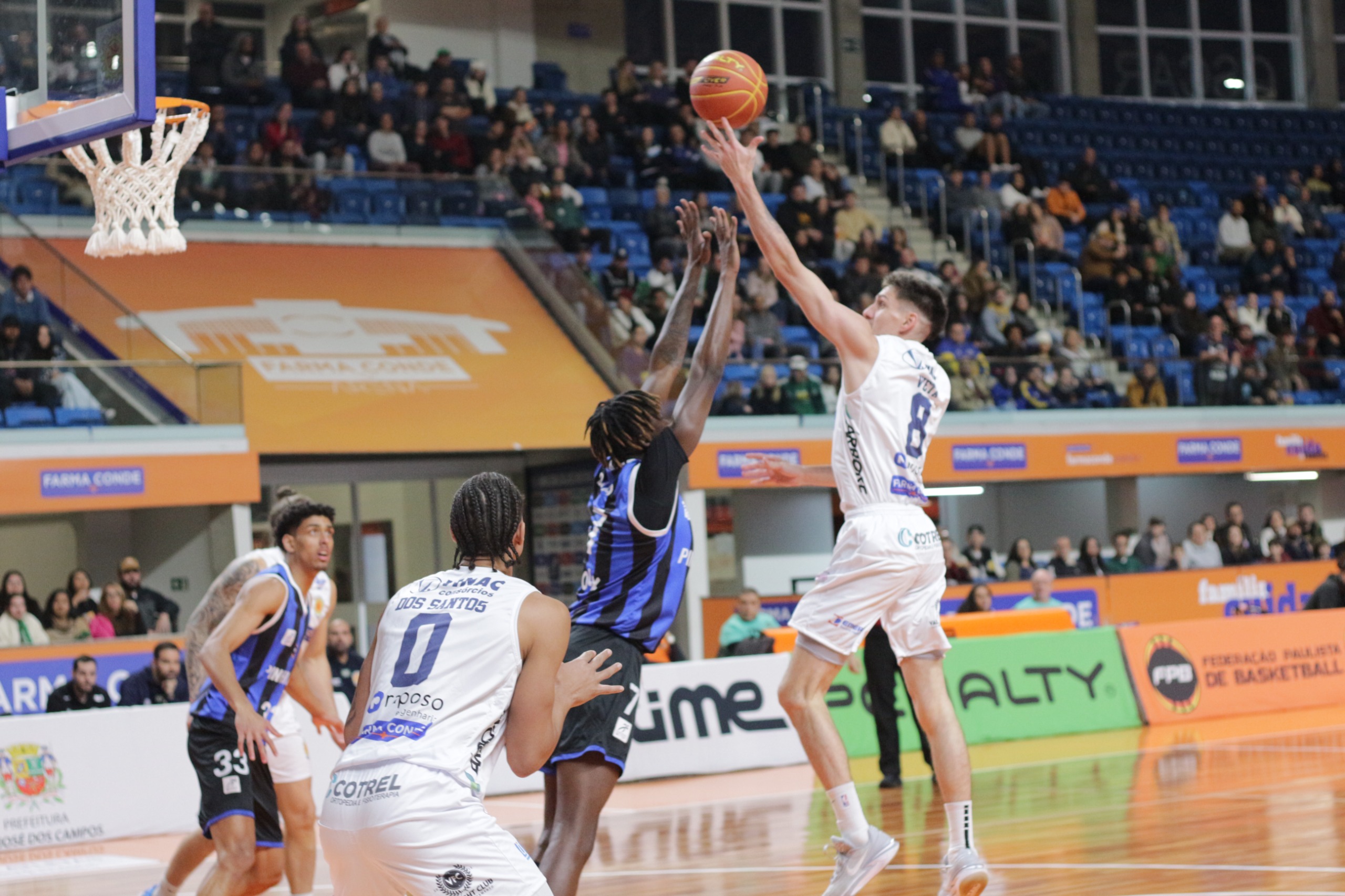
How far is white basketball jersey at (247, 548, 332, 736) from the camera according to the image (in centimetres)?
681

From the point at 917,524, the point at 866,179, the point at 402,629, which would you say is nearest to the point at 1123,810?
the point at 917,524

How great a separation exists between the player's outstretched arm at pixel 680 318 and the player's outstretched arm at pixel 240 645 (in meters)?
1.82

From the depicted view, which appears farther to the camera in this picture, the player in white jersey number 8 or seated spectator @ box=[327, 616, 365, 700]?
seated spectator @ box=[327, 616, 365, 700]

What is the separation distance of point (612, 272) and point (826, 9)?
10.7 m

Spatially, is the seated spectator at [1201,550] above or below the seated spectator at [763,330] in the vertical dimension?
below

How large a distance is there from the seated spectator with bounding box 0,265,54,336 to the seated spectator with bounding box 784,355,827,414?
7.91m

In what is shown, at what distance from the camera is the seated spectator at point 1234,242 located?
25438mm

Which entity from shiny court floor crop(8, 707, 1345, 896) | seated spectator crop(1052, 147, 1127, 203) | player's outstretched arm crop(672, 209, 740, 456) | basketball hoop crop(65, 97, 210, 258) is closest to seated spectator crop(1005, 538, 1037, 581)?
shiny court floor crop(8, 707, 1345, 896)

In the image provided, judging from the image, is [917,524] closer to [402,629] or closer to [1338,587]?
[402,629]

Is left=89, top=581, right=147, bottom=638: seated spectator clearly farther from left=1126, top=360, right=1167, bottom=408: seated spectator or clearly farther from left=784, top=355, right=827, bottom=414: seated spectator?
left=1126, top=360, right=1167, bottom=408: seated spectator

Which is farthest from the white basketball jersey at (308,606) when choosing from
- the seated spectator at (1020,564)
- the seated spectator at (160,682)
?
the seated spectator at (1020,564)

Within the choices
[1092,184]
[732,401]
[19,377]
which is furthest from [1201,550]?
[19,377]

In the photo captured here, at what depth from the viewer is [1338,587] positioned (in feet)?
52.7

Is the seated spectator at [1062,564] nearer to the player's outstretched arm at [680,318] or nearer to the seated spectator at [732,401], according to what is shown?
the seated spectator at [732,401]
